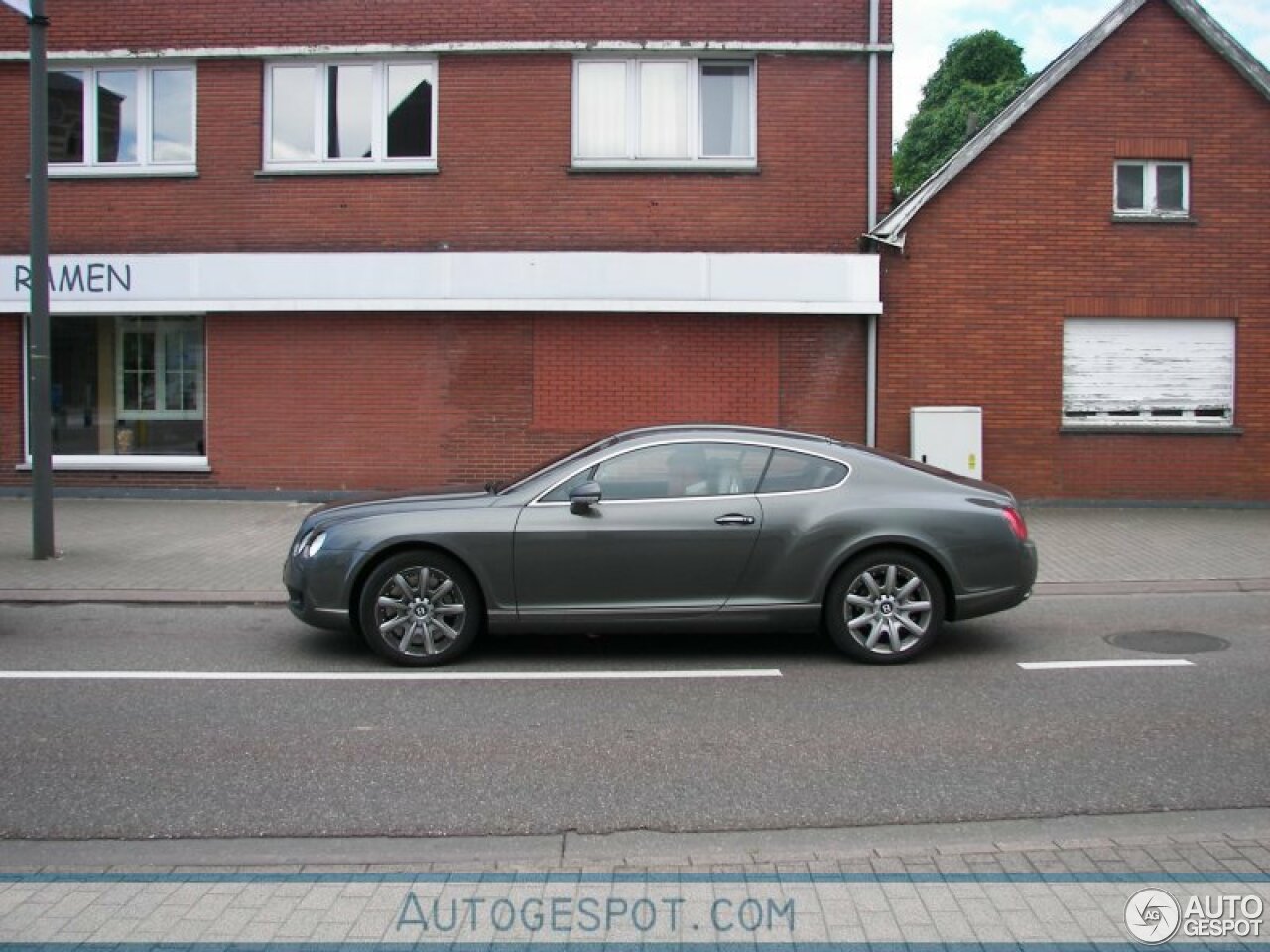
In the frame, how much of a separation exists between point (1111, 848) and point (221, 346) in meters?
12.5

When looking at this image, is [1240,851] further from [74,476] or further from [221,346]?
[74,476]

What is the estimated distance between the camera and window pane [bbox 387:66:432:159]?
563 inches

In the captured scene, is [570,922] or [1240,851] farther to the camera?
[1240,851]

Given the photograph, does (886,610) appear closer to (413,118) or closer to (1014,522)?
(1014,522)

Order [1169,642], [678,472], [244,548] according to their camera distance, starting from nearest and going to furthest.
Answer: [678,472]
[1169,642]
[244,548]

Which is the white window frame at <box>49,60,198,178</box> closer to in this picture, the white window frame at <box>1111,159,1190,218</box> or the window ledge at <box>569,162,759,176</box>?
the window ledge at <box>569,162,759,176</box>

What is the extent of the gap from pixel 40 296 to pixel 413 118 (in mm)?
5364

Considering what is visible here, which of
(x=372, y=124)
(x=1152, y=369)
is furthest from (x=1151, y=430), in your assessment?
(x=372, y=124)

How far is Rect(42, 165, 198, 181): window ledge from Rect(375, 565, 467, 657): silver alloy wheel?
9369 millimetres

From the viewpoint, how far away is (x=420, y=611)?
7023 millimetres

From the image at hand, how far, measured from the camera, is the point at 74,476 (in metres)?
14.7

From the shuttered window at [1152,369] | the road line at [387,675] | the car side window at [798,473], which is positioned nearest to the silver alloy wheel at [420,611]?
the road line at [387,675]

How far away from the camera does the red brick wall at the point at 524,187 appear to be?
14.0m

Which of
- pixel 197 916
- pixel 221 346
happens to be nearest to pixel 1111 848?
pixel 197 916
